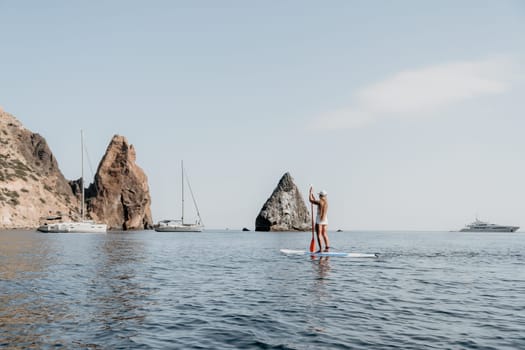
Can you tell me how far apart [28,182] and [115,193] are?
155 feet

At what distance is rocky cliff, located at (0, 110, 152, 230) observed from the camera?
13875cm

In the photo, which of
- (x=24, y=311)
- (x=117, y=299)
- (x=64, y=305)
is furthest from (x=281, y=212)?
(x=24, y=311)

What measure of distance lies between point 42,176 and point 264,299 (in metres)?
174

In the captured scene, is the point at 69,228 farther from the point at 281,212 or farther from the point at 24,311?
the point at 24,311

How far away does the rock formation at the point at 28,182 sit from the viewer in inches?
5330

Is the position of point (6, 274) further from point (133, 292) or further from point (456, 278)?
point (456, 278)

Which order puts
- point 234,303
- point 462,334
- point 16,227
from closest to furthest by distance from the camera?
1. point 462,334
2. point 234,303
3. point 16,227

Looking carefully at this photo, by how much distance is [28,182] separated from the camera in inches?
5906

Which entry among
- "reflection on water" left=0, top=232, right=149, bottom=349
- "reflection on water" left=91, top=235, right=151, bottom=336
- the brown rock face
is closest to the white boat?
the brown rock face

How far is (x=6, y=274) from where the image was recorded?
859 inches

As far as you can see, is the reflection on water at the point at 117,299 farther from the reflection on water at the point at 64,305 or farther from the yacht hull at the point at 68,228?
the yacht hull at the point at 68,228

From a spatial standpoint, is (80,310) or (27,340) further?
(80,310)

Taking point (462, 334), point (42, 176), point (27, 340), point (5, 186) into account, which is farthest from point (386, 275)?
point (42, 176)

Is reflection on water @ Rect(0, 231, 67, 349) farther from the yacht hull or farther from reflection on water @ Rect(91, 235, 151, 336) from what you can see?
the yacht hull
